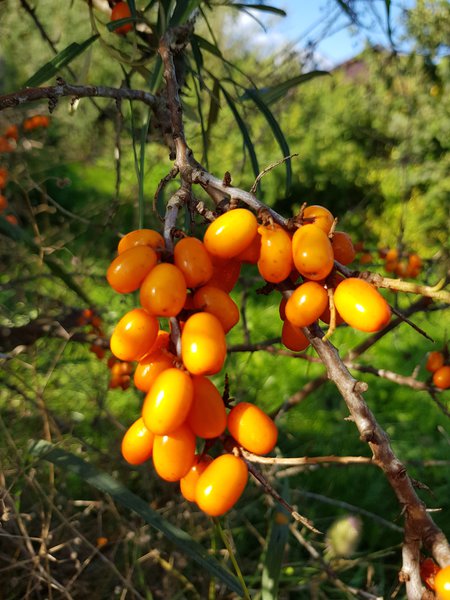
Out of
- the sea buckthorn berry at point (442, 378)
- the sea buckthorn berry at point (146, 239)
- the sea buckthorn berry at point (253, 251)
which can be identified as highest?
the sea buckthorn berry at point (146, 239)

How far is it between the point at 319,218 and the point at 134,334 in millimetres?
224

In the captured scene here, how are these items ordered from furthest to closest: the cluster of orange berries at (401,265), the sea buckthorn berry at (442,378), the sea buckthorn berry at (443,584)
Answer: the cluster of orange berries at (401,265) → the sea buckthorn berry at (442,378) → the sea buckthorn berry at (443,584)

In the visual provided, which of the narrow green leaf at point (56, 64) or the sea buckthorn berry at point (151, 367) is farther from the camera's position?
the narrow green leaf at point (56, 64)

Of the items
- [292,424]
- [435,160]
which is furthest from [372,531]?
[435,160]

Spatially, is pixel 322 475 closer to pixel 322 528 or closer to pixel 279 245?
pixel 322 528

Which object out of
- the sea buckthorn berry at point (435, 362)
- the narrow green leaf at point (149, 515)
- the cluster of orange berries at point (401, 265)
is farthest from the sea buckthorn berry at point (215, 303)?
the cluster of orange berries at point (401, 265)

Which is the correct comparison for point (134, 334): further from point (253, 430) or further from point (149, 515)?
point (149, 515)

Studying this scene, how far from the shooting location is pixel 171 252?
0.57 m

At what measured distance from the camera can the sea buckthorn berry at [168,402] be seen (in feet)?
1.70

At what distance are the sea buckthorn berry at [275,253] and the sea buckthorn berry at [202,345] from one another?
74 millimetres

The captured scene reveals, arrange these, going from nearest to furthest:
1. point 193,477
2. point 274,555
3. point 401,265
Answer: point 193,477
point 274,555
point 401,265

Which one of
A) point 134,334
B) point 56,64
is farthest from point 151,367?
point 56,64

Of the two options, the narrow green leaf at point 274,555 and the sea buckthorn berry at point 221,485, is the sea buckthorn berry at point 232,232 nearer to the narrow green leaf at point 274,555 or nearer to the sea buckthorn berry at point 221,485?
the sea buckthorn berry at point 221,485

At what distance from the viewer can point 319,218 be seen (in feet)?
1.97
